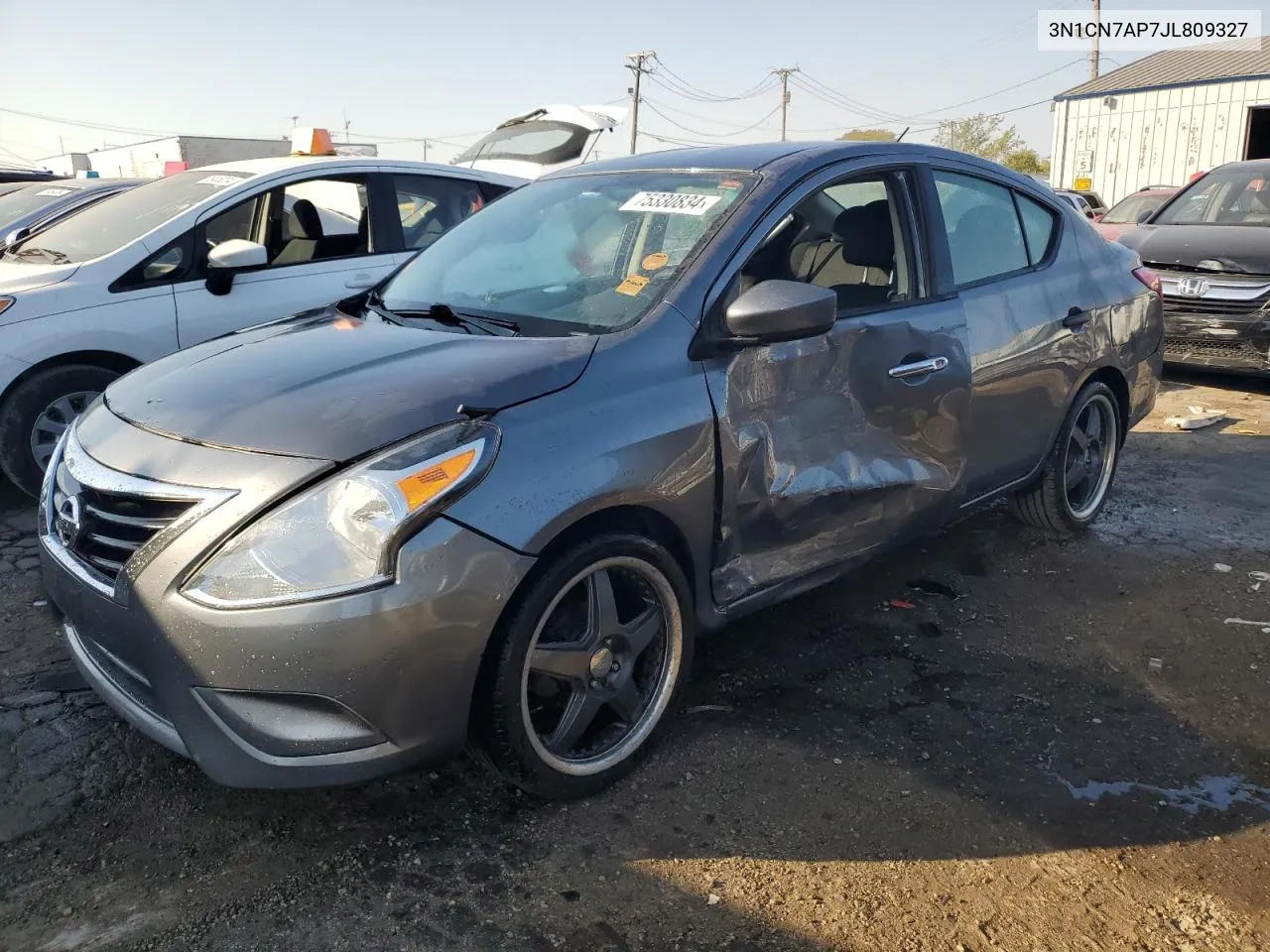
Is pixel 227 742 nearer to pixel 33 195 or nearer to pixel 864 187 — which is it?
pixel 864 187

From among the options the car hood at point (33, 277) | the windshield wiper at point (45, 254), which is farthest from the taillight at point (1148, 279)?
the windshield wiper at point (45, 254)

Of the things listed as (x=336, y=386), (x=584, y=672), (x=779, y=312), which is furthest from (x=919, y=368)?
(x=336, y=386)

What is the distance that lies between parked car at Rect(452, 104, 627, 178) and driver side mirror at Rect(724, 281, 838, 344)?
7.83m

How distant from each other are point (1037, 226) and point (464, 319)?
2.58 metres

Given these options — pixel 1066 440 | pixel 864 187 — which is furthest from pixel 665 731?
pixel 1066 440

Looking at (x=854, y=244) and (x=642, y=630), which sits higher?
(x=854, y=244)

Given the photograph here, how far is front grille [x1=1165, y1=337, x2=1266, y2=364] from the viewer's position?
7.48m

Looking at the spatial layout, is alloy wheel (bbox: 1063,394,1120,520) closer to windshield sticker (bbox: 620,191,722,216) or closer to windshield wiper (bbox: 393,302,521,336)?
windshield sticker (bbox: 620,191,722,216)

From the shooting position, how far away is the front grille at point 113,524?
7.70 feet

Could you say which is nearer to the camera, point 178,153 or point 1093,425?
point 1093,425

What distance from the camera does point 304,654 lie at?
2.19 meters

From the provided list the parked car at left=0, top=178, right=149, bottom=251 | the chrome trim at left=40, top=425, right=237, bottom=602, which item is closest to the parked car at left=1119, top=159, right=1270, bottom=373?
the chrome trim at left=40, top=425, right=237, bottom=602

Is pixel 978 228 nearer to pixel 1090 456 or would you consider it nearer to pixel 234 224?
pixel 1090 456

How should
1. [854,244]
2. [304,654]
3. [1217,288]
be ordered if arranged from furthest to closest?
[1217,288]
[854,244]
[304,654]
